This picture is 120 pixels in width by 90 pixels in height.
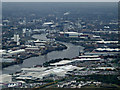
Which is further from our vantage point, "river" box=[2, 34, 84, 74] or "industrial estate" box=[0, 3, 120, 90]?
"river" box=[2, 34, 84, 74]

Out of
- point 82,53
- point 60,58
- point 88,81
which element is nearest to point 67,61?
point 60,58

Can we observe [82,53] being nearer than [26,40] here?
Yes

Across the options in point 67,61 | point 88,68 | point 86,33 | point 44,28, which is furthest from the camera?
Answer: point 44,28

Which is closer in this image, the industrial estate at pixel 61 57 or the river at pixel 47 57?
the industrial estate at pixel 61 57

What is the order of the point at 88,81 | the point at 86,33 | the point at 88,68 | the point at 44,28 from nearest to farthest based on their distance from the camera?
the point at 88,81 < the point at 88,68 < the point at 86,33 < the point at 44,28

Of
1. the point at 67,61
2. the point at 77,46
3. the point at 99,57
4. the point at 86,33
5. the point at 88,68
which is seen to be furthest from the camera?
the point at 86,33

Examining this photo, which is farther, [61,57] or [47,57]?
[47,57]

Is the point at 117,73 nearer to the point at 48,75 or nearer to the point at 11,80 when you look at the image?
the point at 48,75

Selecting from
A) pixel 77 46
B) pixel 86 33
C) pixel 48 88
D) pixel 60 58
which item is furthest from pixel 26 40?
pixel 48 88

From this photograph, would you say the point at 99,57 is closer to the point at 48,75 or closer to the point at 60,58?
the point at 60,58
